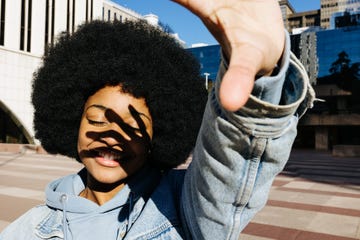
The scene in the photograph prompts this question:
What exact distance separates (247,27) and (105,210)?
85cm

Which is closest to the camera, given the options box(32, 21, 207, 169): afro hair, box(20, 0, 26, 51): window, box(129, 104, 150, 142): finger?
box(129, 104, 150, 142): finger

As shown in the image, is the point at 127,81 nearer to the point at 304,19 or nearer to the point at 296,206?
the point at 296,206

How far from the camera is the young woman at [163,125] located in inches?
26.7

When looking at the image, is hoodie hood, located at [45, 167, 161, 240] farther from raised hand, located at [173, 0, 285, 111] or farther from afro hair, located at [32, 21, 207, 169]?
raised hand, located at [173, 0, 285, 111]

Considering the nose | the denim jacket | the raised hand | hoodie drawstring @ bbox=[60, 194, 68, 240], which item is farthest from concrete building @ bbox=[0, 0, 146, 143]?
the raised hand

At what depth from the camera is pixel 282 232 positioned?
4078 mm

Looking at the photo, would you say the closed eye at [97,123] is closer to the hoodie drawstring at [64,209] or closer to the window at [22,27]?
the hoodie drawstring at [64,209]

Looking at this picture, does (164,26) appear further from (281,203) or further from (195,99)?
(281,203)

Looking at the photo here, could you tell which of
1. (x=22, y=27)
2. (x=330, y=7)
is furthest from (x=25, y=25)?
(x=330, y=7)

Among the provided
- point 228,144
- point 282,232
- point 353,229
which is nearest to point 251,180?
point 228,144

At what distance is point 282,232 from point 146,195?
325 centimetres

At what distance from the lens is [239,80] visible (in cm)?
57

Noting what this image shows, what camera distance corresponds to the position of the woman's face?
126cm

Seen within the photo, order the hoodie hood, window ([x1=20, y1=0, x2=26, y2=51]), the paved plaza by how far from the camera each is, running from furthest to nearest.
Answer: window ([x1=20, y1=0, x2=26, y2=51]), the paved plaza, the hoodie hood
